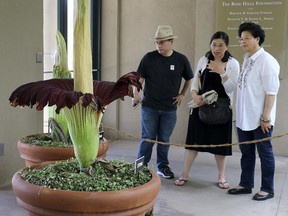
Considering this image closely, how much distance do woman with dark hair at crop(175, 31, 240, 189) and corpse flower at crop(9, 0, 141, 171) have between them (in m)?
1.77

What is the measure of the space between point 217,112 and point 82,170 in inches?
73.1

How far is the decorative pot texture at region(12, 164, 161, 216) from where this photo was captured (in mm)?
1813

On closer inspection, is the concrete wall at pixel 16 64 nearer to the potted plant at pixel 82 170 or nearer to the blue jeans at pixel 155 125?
the blue jeans at pixel 155 125

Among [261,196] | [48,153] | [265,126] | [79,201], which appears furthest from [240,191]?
[79,201]

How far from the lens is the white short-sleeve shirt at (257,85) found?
3.34 m

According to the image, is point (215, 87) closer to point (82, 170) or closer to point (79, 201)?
point (82, 170)

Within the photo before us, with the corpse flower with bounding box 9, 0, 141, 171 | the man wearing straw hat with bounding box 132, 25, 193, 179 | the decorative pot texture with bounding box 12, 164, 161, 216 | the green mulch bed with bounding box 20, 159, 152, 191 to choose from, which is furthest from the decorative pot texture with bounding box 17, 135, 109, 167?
the man wearing straw hat with bounding box 132, 25, 193, 179

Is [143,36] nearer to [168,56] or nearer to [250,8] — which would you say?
[250,8]

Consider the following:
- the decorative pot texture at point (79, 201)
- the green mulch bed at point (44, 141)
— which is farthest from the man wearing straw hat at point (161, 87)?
the decorative pot texture at point (79, 201)

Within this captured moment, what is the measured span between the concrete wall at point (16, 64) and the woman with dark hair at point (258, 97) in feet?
6.06

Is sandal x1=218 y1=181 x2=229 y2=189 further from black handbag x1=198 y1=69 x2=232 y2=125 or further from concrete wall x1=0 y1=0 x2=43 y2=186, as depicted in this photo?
concrete wall x1=0 y1=0 x2=43 y2=186

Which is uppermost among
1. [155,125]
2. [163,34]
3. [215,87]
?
[163,34]

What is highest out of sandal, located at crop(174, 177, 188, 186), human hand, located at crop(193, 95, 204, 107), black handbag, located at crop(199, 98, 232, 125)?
human hand, located at crop(193, 95, 204, 107)

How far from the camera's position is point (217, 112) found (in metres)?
3.66
